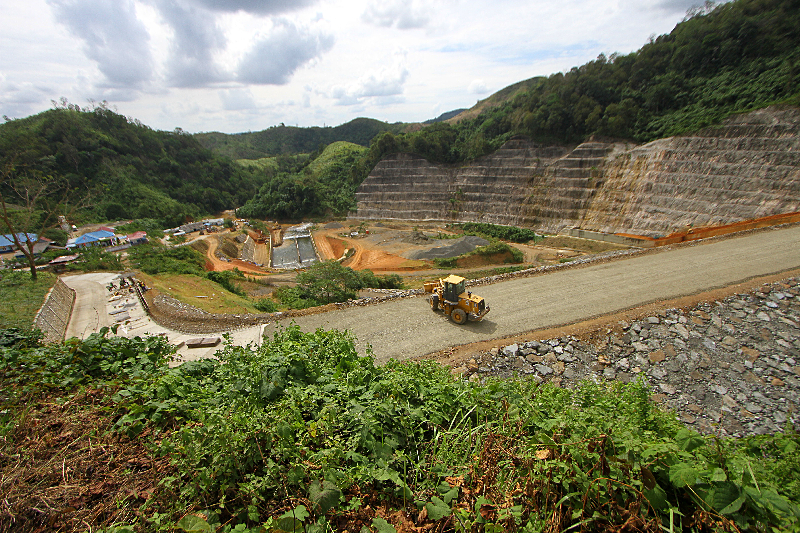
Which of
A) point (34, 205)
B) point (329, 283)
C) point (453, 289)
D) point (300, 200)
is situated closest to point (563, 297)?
point (453, 289)

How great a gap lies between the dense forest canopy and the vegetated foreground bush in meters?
38.9

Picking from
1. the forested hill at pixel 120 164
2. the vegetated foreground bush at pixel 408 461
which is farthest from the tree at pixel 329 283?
the forested hill at pixel 120 164

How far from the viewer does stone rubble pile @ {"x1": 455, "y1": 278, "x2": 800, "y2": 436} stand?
7.66 m

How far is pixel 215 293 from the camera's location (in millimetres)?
18891

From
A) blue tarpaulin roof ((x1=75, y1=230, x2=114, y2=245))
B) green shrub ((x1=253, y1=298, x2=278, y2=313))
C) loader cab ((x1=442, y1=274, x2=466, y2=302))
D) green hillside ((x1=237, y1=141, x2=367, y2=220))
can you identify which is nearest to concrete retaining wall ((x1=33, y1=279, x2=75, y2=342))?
green shrub ((x1=253, y1=298, x2=278, y2=313))

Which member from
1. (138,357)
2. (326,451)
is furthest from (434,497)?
(138,357)

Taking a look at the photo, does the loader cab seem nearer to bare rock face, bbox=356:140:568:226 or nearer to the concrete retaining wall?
the concrete retaining wall

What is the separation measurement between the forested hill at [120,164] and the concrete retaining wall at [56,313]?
34.3m

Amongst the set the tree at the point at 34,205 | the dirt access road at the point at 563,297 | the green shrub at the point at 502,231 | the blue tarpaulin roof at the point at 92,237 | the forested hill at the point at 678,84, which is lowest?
the green shrub at the point at 502,231

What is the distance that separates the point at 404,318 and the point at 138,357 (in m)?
8.04

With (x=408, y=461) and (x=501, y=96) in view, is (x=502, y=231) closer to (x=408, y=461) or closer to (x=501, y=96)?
(x=408, y=461)

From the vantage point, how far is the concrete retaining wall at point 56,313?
11.9 metres

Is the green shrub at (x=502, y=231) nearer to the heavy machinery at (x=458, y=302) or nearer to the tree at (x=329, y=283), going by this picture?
the tree at (x=329, y=283)

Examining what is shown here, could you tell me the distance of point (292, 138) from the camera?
141250 mm
